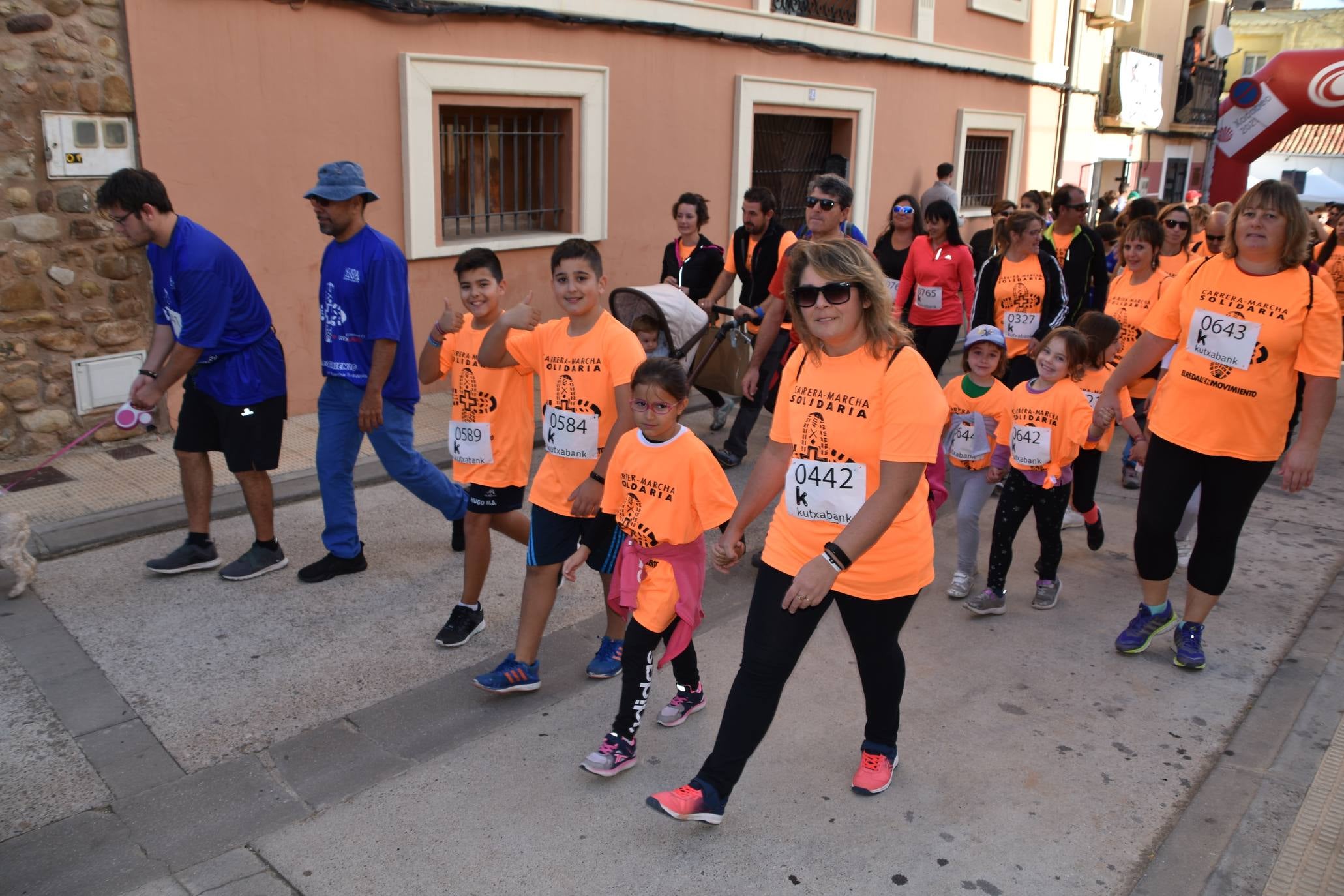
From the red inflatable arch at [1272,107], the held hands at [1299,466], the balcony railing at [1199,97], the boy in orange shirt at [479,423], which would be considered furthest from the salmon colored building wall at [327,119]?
the balcony railing at [1199,97]

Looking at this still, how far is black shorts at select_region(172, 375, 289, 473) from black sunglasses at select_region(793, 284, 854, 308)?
304 centimetres

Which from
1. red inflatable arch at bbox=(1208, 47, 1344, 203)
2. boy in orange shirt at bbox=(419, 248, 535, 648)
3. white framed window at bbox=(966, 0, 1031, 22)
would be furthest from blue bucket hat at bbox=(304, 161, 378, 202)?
white framed window at bbox=(966, 0, 1031, 22)

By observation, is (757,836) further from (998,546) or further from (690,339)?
(690,339)

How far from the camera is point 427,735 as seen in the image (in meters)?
3.79

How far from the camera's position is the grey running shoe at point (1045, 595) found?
501cm

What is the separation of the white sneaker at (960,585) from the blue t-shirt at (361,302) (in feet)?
8.98

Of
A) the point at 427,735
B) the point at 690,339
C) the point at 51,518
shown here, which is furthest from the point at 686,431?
the point at 51,518

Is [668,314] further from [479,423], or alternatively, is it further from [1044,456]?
[1044,456]

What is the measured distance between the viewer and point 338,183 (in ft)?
15.3

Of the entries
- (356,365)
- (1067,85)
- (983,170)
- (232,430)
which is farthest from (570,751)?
(1067,85)

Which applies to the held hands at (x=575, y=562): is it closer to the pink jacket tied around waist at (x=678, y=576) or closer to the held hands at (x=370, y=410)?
the pink jacket tied around waist at (x=678, y=576)

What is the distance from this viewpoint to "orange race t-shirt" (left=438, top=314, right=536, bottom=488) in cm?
427

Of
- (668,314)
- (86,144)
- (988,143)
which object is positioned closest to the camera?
(668,314)

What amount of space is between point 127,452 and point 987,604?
5.14 meters
